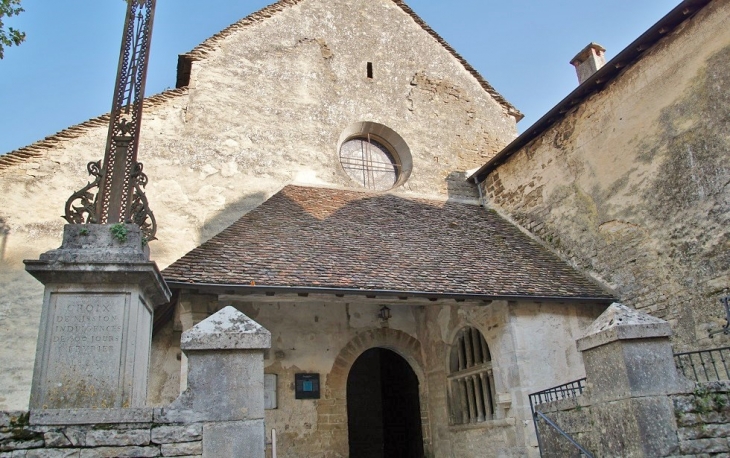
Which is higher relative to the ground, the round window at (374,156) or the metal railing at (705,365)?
the round window at (374,156)

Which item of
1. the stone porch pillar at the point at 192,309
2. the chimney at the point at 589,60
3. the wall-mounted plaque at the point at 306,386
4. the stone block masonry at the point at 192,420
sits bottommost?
the stone block masonry at the point at 192,420

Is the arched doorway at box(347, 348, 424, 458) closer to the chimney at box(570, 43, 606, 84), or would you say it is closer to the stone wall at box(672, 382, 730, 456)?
the stone wall at box(672, 382, 730, 456)

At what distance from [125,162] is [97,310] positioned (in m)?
1.68

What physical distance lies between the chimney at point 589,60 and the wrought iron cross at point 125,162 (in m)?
9.21

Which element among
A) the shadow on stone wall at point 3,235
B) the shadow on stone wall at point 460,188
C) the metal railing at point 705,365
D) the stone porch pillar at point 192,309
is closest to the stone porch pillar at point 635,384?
the metal railing at point 705,365

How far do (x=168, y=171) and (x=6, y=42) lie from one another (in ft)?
10.8

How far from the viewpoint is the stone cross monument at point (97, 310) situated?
4613mm

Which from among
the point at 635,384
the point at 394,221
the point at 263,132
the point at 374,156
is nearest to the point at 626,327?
the point at 635,384

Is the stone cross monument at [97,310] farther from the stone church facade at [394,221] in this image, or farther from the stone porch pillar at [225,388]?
the stone church facade at [394,221]

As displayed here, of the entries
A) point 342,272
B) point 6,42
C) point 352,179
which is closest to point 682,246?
point 342,272

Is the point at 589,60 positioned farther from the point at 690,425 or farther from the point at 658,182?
the point at 690,425

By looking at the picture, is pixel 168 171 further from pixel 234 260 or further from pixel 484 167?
pixel 484 167

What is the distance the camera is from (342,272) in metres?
8.22

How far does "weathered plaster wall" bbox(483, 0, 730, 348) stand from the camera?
25.5ft
